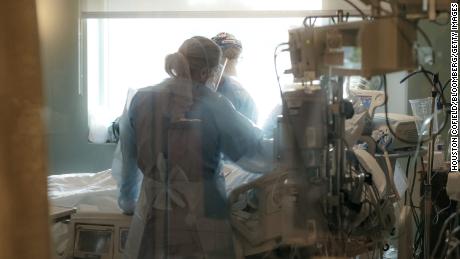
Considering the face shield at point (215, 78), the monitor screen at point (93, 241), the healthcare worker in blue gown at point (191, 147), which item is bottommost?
the monitor screen at point (93, 241)

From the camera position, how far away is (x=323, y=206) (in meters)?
1.65

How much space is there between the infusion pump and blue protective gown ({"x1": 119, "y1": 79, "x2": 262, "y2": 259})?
108 millimetres

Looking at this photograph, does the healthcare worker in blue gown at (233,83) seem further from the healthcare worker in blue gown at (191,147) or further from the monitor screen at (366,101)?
the monitor screen at (366,101)

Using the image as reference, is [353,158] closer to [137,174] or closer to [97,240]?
[137,174]

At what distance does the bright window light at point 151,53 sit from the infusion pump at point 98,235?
44cm

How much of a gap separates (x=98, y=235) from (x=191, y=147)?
0.61 meters

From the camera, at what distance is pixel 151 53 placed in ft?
7.52

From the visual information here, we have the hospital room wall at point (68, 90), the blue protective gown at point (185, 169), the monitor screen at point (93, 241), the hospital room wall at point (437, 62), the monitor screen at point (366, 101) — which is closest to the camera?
the hospital room wall at point (437, 62)

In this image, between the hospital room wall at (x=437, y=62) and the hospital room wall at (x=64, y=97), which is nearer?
the hospital room wall at (x=437, y=62)

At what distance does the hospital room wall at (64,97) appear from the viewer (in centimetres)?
160

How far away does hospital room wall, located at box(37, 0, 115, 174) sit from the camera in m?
1.60

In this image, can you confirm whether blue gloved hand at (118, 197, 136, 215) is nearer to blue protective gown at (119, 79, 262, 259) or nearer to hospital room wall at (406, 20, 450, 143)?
blue protective gown at (119, 79, 262, 259)

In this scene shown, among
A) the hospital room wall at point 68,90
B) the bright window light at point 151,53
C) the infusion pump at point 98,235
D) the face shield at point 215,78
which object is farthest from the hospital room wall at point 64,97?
the face shield at point 215,78

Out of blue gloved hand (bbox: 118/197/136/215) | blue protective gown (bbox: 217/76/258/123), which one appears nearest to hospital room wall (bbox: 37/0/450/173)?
blue gloved hand (bbox: 118/197/136/215)
